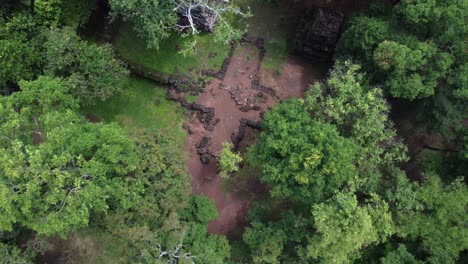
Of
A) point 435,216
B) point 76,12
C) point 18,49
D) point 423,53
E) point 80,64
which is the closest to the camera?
point 423,53

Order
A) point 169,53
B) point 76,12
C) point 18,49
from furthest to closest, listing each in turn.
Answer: point 169,53 < point 76,12 < point 18,49

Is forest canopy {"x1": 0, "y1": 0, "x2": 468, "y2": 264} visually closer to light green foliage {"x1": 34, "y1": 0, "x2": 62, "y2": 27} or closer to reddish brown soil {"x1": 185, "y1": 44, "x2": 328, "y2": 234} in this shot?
light green foliage {"x1": 34, "y1": 0, "x2": 62, "y2": 27}

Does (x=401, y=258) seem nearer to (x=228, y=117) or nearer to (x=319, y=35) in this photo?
(x=228, y=117)

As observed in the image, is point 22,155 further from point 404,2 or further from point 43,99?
point 404,2

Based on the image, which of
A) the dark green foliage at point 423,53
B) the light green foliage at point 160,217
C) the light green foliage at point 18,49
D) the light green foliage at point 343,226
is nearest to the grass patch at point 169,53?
the light green foliage at point 18,49

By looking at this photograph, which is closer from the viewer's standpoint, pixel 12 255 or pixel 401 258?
pixel 12 255

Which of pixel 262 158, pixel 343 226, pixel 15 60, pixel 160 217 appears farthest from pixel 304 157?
pixel 15 60

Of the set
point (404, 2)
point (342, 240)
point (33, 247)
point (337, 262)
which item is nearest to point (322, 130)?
point (342, 240)
